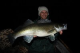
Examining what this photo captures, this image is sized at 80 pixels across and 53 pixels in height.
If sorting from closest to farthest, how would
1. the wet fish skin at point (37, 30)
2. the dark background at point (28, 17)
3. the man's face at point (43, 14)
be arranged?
the wet fish skin at point (37, 30) < the man's face at point (43, 14) < the dark background at point (28, 17)

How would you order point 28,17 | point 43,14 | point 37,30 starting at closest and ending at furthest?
1. point 37,30
2. point 43,14
3. point 28,17

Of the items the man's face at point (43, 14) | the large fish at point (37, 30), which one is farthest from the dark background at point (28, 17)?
the large fish at point (37, 30)

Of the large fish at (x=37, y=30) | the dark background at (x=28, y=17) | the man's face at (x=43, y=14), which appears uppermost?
the man's face at (x=43, y=14)

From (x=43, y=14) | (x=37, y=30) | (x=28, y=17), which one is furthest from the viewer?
(x=28, y=17)

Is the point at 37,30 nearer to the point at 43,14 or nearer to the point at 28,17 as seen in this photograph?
the point at 43,14

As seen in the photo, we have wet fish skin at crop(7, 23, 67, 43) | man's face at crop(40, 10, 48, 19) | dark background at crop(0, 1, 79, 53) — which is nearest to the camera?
wet fish skin at crop(7, 23, 67, 43)

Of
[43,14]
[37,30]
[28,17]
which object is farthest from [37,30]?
[28,17]

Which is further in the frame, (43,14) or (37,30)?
(43,14)

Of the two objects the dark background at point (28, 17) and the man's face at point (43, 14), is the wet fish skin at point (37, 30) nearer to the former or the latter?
the man's face at point (43, 14)

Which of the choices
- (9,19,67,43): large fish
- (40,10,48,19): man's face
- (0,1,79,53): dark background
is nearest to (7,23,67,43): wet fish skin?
(9,19,67,43): large fish

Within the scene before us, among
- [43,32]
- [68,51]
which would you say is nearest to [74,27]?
[68,51]

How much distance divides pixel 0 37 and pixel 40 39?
169 centimetres

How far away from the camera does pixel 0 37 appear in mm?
5352

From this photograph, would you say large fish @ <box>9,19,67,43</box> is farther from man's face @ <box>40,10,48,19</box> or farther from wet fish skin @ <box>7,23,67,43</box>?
man's face @ <box>40,10,48,19</box>
